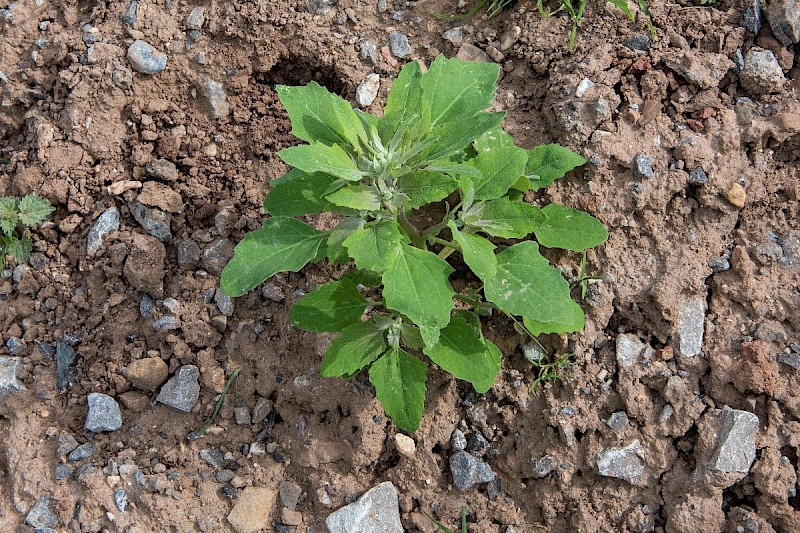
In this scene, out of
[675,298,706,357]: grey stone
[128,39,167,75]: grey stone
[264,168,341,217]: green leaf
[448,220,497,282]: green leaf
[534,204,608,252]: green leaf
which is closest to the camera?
[448,220,497,282]: green leaf

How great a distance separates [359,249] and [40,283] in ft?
6.92

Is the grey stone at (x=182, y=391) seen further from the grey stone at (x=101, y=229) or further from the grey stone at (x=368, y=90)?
the grey stone at (x=368, y=90)

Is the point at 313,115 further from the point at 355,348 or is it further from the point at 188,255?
the point at 188,255

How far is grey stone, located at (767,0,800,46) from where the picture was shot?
11.1 ft

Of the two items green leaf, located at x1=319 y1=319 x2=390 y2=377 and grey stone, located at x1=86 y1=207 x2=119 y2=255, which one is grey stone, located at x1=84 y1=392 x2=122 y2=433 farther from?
green leaf, located at x1=319 y1=319 x2=390 y2=377

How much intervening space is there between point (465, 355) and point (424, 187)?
2.65 feet

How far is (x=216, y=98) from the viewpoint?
12.1 ft

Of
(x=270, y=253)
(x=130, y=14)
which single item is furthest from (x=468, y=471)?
(x=130, y=14)

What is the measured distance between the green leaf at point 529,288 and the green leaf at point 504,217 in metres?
0.08

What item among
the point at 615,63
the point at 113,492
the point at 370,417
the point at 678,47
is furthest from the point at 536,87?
the point at 113,492

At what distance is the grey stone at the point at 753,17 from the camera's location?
3.45m

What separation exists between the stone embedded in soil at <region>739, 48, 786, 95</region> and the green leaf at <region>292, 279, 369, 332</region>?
2346mm

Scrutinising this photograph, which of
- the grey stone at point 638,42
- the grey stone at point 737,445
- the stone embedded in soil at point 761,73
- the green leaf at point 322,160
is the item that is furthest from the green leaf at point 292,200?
the stone embedded in soil at point 761,73

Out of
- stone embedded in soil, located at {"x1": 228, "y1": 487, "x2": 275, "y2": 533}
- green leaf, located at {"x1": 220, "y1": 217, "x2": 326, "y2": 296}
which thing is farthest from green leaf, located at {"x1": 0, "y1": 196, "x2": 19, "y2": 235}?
stone embedded in soil, located at {"x1": 228, "y1": 487, "x2": 275, "y2": 533}
